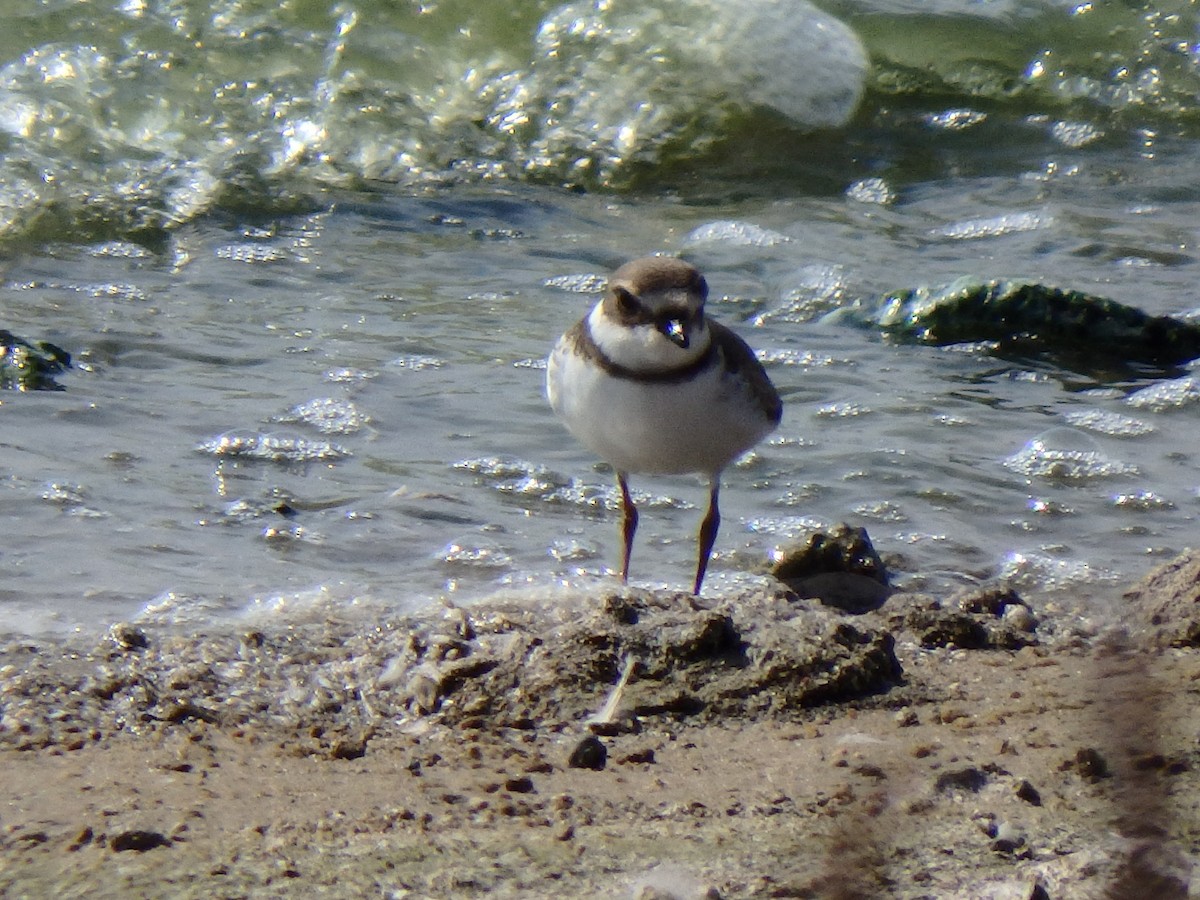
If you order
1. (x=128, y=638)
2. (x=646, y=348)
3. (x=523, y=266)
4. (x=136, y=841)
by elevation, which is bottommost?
(x=128, y=638)

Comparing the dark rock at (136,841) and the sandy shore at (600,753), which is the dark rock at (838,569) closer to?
the sandy shore at (600,753)

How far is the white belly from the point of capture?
398 cm

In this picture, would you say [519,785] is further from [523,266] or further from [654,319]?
[523,266]

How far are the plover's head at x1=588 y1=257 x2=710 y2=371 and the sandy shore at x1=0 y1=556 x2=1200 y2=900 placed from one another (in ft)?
2.20

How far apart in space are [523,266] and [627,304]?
3247mm

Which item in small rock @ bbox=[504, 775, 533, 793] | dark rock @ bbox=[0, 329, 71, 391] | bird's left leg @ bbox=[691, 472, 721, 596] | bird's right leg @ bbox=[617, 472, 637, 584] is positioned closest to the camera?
small rock @ bbox=[504, 775, 533, 793]

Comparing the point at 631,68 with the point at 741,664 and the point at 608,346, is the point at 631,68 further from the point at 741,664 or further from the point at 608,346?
the point at 741,664

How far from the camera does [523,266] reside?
7.21 m

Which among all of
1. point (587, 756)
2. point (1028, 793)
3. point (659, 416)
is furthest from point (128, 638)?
point (1028, 793)

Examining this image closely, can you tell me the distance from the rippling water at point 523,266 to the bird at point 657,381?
426mm

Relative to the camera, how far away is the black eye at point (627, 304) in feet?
13.1

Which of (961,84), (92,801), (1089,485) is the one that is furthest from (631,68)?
(92,801)

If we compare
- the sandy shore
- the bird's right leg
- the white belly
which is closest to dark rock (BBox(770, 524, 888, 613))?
the sandy shore

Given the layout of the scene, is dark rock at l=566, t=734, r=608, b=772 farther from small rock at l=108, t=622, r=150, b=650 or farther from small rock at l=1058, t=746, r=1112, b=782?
small rock at l=108, t=622, r=150, b=650
